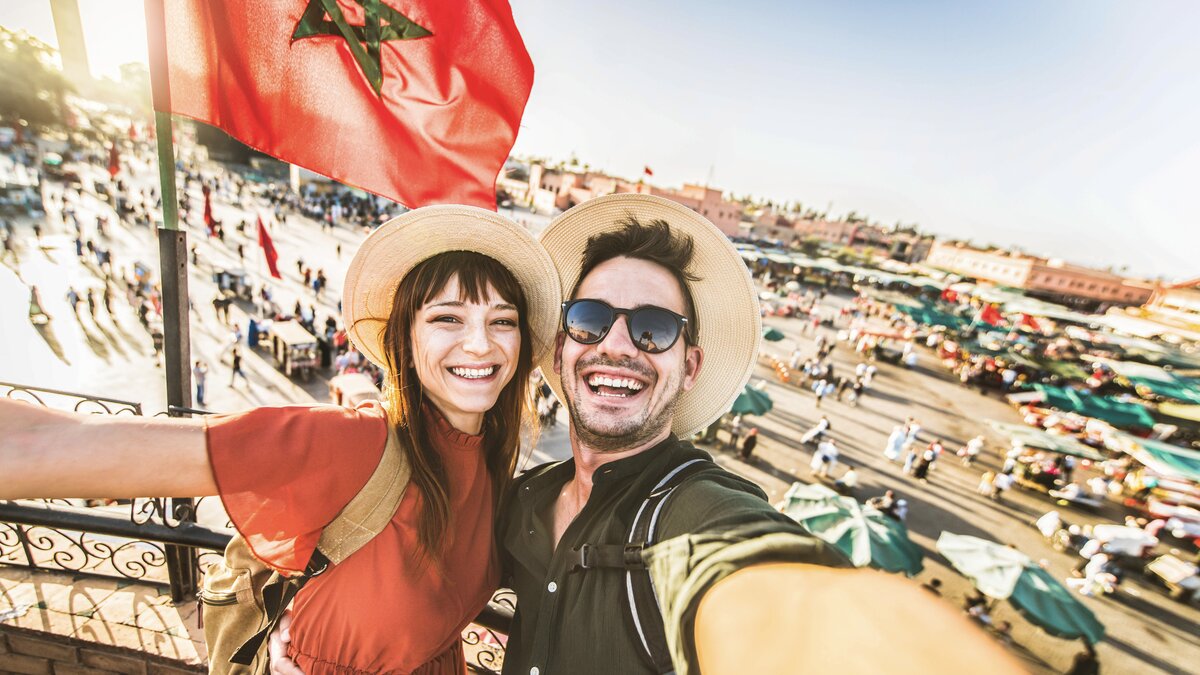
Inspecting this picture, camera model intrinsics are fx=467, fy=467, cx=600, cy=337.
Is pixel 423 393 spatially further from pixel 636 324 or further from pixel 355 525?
pixel 636 324

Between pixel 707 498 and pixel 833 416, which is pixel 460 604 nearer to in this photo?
pixel 707 498

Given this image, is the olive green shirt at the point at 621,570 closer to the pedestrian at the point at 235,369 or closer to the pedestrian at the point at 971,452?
the pedestrian at the point at 235,369

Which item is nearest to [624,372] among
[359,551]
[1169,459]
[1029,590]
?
[359,551]

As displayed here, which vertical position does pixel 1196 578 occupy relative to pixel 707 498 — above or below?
below

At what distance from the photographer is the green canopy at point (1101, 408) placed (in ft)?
55.1

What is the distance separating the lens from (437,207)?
6.79 feet

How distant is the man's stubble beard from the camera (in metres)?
1.96

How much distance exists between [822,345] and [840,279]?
40.2 metres

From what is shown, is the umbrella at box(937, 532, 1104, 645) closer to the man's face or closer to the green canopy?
the man's face

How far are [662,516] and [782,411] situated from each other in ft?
57.0

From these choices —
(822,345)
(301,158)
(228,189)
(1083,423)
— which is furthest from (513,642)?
(228,189)

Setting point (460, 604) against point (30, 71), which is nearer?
point (460, 604)

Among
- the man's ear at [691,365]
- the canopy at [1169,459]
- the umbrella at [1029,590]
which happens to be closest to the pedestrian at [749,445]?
the umbrella at [1029,590]

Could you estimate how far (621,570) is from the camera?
→ 1.54 m
